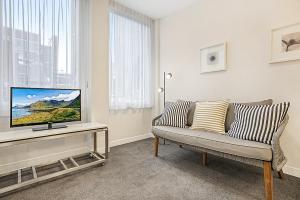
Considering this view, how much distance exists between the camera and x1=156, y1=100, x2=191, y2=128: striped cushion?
8.34 feet

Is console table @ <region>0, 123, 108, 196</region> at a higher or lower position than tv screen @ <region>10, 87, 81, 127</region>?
lower

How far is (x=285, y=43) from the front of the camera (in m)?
2.07

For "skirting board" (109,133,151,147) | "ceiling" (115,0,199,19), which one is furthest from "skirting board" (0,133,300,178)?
"ceiling" (115,0,199,19)

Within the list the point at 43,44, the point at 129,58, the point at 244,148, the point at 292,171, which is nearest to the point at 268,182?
the point at 244,148

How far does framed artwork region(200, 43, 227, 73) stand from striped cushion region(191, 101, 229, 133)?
708 mm

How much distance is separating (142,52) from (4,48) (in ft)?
7.34

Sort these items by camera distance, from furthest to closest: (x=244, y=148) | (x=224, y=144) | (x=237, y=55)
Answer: (x=237, y=55) → (x=224, y=144) → (x=244, y=148)

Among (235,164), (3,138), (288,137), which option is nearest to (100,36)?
(3,138)

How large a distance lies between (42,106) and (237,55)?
2771 millimetres

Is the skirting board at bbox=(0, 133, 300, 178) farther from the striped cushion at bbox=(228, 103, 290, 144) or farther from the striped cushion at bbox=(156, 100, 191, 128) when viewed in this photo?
the striped cushion at bbox=(156, 100, 191, 128)

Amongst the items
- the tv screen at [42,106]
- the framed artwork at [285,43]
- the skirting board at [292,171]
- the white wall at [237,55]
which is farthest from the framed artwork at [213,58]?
the tv screen at [42,106]

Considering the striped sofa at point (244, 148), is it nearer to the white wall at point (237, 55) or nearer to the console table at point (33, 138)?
the white wall at point (237, 55)

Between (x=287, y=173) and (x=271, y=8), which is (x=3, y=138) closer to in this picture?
(x=287, y=173)

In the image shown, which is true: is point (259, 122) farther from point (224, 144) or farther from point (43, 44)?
point (43, 44)
